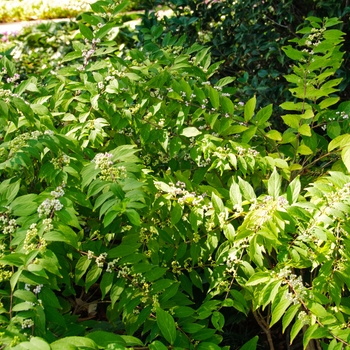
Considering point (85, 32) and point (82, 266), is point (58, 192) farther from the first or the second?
point (85, 32)

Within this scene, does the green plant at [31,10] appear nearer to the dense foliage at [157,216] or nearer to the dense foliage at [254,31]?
the dense foliage at [254,31]

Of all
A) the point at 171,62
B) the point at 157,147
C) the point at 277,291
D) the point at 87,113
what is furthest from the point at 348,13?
the point at 277,291

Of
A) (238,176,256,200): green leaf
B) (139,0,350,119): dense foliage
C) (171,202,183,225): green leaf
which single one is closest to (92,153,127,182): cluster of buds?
(171,202,183,225): green leaf

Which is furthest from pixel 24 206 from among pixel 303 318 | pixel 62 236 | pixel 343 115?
pixel 343 115

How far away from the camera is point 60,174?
2070 mm

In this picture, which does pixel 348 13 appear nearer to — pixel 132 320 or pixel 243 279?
pixel 243 279

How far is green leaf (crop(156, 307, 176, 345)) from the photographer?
1.79m

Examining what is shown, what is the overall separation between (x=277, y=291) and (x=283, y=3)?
3090 millimetres

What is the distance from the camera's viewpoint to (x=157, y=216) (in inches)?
91.7

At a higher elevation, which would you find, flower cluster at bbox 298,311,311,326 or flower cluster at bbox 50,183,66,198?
flower cluster at bbox 50,183,66,198

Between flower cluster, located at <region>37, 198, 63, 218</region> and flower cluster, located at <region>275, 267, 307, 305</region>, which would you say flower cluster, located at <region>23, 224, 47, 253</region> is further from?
flower cluster, located at <region>275, 267, 307, 305</region>

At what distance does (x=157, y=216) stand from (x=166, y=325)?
62cm

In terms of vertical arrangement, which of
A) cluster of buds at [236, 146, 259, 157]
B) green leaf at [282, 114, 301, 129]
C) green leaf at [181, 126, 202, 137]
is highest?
green leaf at [181, 126, 202, 137]

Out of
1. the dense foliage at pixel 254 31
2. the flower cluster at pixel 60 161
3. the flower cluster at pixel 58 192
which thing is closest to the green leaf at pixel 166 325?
the flower cluster at pixel 58 192
